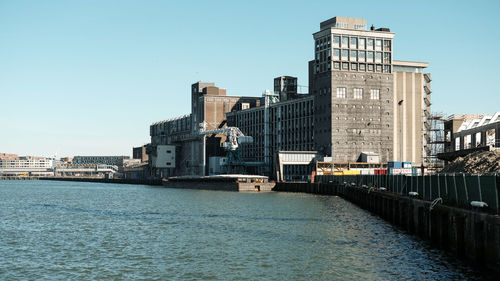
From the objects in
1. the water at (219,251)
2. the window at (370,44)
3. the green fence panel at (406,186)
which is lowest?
the water at (219,251)

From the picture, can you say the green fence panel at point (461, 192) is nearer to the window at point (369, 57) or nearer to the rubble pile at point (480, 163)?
the rubble pile at point (480, 163)

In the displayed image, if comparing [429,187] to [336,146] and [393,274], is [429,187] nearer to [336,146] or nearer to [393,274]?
[393,274]

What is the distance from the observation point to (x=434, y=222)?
45.4m

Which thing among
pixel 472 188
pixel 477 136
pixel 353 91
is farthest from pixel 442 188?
pixel 353 91

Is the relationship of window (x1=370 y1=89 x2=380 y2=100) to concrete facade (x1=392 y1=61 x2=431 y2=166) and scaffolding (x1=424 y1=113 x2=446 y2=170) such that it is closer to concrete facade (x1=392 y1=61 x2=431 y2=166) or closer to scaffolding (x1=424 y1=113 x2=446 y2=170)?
concrete facade (x1=392 y1=61 x2=431 y2=166)

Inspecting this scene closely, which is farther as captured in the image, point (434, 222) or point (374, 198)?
point (374, 198)

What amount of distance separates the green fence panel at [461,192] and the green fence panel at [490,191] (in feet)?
9.39

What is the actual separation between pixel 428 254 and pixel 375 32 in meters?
153

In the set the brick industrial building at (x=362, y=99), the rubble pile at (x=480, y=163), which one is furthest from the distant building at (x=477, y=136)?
the brick industrial building at (x=362, y=99)

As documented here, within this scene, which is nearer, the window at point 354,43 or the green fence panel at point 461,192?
the green fence panel at point 461,192

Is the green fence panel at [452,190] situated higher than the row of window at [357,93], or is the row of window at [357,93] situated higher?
the row of window at [357,93]

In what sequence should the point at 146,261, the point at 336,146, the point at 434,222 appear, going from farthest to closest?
the point at 336,146, the point at 434,222, the point at 146,261

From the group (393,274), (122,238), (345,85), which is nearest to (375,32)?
(345,85)

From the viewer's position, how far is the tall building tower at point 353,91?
180375 mm
